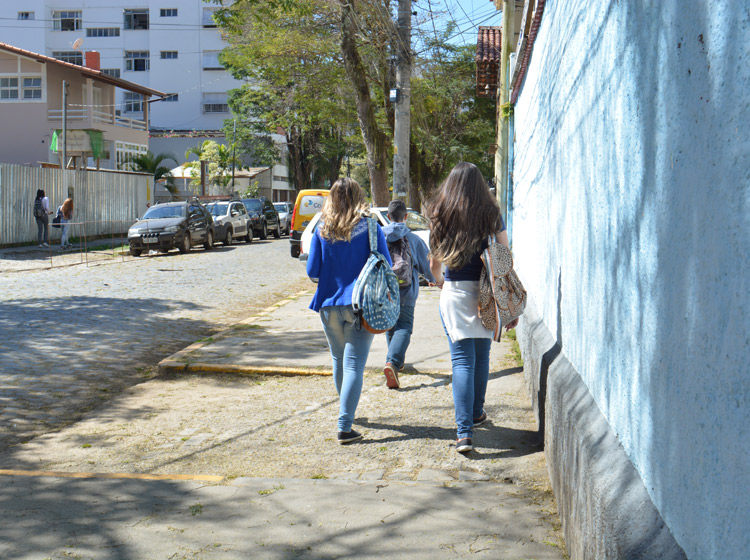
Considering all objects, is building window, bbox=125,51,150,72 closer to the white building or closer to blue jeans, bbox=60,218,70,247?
the white building

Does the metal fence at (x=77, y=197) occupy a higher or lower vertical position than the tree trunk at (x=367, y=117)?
lower

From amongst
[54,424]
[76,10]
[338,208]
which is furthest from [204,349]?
[76,10]

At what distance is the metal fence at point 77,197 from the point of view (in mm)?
24750

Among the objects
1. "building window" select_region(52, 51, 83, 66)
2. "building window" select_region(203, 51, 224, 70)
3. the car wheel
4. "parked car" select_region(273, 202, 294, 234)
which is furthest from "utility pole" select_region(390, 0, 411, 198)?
"building window" select_region(52, 51, 83, 66)

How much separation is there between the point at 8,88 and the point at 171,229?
813 inches

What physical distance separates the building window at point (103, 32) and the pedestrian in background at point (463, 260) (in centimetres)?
6265

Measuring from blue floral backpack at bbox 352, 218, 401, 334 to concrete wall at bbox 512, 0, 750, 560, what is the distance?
1.21 meters

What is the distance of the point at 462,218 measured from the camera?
17.4 feet

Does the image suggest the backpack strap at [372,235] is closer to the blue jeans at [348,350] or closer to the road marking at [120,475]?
the blue jeans at [348,350]

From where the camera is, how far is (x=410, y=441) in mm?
5500

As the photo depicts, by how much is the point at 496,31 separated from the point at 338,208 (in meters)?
17.5

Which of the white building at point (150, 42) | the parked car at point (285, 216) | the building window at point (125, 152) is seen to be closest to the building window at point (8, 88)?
the building window at point (125, 152)

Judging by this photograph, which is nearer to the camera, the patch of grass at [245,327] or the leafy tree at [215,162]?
the patch of grass at [245,327]

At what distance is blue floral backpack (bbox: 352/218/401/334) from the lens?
538 cm
